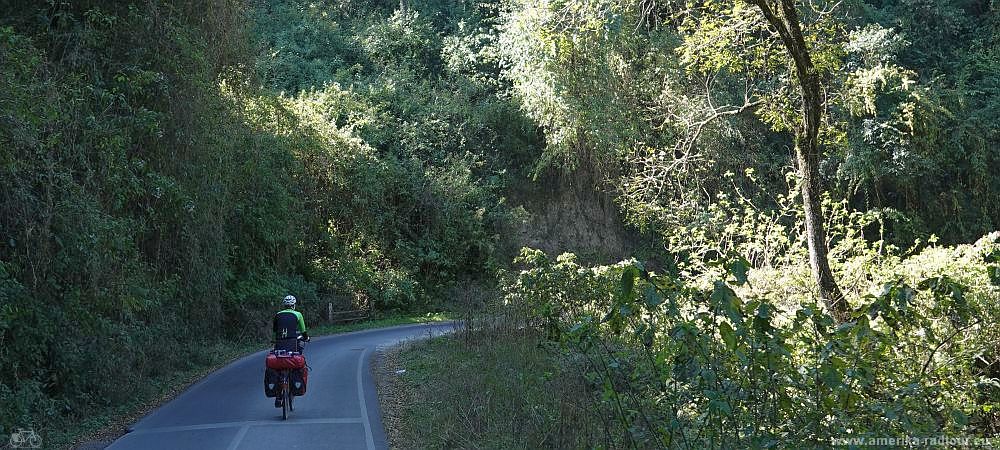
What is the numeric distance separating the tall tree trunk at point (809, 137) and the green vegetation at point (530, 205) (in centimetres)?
5

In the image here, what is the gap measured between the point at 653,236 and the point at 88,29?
28.1 m

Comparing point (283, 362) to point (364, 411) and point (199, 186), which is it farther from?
point (199, 186)

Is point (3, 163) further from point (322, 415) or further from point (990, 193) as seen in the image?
point (990, 193)

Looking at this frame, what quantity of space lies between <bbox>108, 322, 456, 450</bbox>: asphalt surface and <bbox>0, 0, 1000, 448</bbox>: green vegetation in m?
0.90

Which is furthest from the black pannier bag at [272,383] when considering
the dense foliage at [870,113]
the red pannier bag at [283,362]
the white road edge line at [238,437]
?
the dense foliage at [870,113]

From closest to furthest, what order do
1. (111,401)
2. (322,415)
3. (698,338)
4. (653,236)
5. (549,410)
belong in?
(698,338) < (549,410) < (322,415) < (111,401) < (653,236)

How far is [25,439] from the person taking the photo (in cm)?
1023

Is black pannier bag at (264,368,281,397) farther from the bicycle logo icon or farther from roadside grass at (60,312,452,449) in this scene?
the bicycle logo icon

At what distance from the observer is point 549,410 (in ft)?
31.4

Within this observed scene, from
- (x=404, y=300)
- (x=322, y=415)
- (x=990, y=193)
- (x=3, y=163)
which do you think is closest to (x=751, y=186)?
(x=990, y=193)

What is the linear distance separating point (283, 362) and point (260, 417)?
864 millimetres

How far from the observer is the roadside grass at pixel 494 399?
8.70 metres

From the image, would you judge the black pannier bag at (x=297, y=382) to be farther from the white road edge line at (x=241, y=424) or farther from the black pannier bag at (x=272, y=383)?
the white road edge line at (x=241, y=424)

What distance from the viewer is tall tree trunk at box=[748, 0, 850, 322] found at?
36.0 ft
